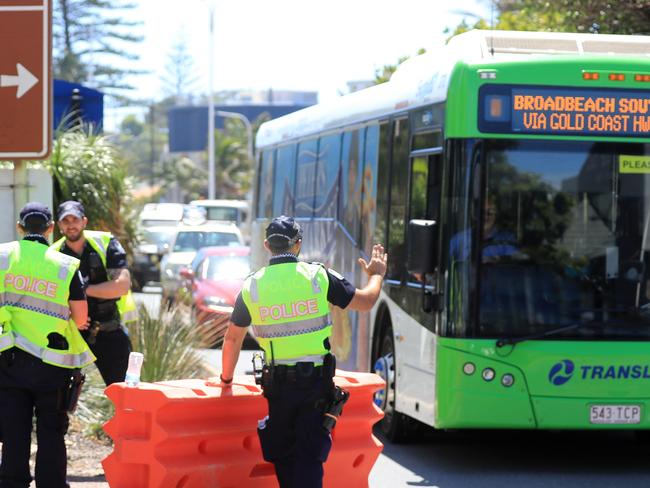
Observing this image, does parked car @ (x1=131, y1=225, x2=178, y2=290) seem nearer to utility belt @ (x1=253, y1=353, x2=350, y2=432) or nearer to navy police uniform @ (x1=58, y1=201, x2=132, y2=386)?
navy police uniform @ (x1=58, y1=201, x2=132, y2=386)

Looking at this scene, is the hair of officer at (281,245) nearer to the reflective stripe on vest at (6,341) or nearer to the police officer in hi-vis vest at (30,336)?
the police officer in hi-vis vest at (30,336)

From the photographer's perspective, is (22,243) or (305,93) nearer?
(22,243)

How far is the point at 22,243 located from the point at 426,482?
363 centimetres

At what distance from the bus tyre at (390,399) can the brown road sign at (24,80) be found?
379 centimetres

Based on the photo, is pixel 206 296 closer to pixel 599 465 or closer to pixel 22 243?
pixel 599 465

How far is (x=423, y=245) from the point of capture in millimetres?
9797

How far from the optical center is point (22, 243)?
24.1ft

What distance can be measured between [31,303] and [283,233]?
4.69 ft

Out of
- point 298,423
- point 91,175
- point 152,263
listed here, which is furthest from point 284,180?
point 152,263

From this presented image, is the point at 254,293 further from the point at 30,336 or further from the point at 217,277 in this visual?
the point at 217,277

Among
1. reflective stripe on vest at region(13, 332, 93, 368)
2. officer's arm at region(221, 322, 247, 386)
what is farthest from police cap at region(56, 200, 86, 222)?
officer's arm at region(221, 322, 247, 386)

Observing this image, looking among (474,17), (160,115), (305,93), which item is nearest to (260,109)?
(160,115)

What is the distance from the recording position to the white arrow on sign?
877 centimetres

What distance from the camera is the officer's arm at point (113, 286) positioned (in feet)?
29.1
